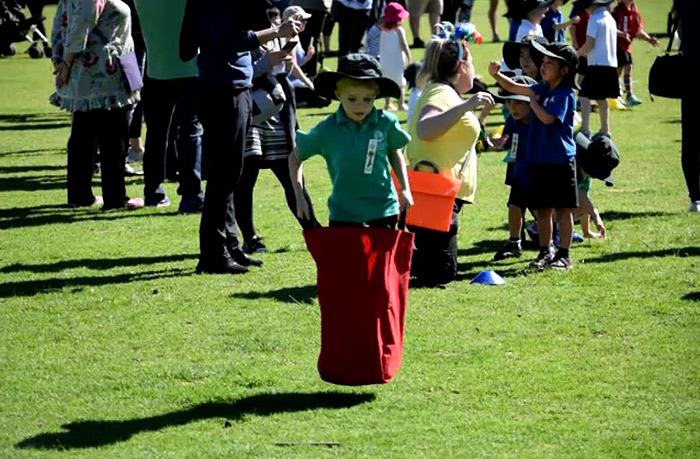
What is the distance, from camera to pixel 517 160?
385 inches

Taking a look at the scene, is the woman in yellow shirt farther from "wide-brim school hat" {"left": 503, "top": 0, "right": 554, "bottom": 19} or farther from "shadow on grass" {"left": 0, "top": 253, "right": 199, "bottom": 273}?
"wide-brim school hat" {"left": 503, "top": 0, "right": 554, "bottom": 19}

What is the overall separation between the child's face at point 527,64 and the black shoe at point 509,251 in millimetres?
1389

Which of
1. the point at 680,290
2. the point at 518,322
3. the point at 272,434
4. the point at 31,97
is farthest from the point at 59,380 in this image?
the point at 31,97

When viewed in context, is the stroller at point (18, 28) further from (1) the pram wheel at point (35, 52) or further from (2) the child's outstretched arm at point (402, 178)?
(2) the child's outstretched arm at point (402, 178)

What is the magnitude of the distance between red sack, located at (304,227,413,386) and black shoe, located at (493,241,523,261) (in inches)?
144

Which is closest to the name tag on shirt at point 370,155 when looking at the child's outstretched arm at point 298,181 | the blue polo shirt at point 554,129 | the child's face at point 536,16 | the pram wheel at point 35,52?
the child's outstretched arm at point 298,181

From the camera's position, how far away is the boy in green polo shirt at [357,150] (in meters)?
7.16

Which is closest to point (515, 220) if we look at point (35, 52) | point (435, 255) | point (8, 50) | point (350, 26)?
point (435, 255)

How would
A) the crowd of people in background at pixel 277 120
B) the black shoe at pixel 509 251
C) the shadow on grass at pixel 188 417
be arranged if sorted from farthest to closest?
the black shoe at pixel 509 251, the crowd of people in background at pixel 277 120, the shadow on grass at pixel 188 417

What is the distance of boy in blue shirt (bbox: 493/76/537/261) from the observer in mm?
9641

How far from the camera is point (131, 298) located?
880cm

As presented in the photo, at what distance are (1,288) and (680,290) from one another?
→ 4679 millimetres

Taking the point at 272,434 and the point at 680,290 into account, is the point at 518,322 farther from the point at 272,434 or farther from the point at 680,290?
the point at 272,434

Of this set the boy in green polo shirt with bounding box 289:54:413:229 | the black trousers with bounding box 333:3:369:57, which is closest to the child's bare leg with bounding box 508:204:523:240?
the boy in green polo shirt with bounding box 289:54:413:229
